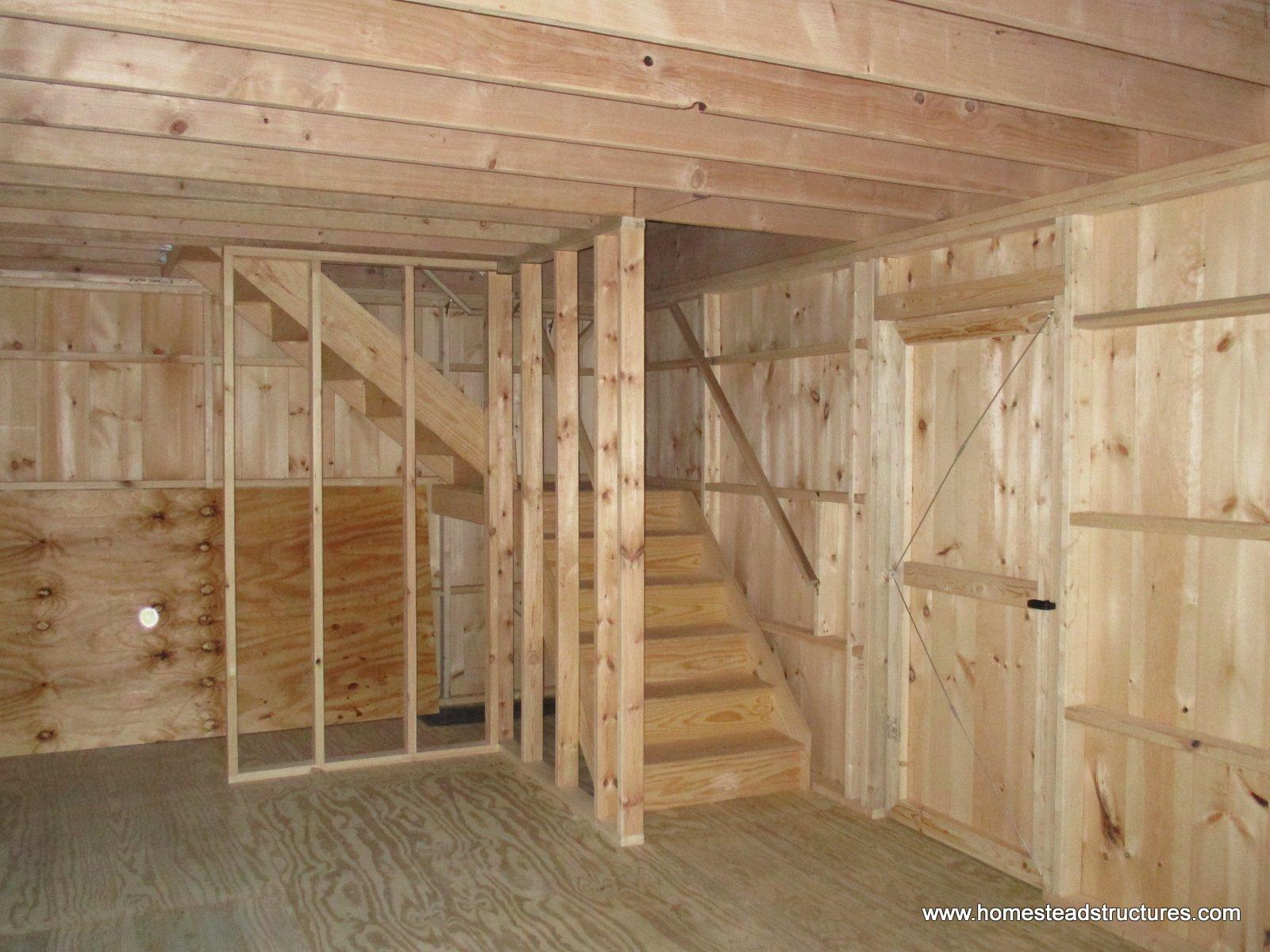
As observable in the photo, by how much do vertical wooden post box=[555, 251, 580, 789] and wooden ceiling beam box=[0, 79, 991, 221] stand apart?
1038 millimetres

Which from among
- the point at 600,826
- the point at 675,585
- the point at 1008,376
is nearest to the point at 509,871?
the point at 600,826

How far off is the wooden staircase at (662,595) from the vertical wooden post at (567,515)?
109 mm

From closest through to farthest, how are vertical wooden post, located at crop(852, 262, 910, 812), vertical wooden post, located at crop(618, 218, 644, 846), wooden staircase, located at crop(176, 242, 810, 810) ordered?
1. vertical wooden post, located at crop(618, 218, 644, 846)
2. vertical wooden post, located at crop(852, 262, 910, 812)
3. wooden staircase, located at crop(176, 242, 810, 810)

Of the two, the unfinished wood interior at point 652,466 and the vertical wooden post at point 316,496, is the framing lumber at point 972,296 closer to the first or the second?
the unfinished wood interior at point 652,466

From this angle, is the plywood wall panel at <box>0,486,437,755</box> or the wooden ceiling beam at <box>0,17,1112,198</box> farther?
the plywood wall panel at <box>0,486,437,755</box>

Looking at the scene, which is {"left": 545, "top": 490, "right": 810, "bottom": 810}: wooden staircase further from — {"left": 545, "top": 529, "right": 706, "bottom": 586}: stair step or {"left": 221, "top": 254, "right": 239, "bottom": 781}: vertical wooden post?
{"left": 221, "top": 254, "right": 239, "bottom": 781}: vertical wooden post

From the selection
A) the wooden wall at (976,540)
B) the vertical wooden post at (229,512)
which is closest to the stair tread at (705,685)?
the wooden wall at (976,540)

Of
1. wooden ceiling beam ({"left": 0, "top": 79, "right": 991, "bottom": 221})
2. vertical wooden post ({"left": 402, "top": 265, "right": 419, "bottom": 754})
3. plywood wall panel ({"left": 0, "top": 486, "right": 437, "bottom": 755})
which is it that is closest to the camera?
wooden ceiling beam ({"left": 0, "top": 79, "right": 991, "bottom": 221})

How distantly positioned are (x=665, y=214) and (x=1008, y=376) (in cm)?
150

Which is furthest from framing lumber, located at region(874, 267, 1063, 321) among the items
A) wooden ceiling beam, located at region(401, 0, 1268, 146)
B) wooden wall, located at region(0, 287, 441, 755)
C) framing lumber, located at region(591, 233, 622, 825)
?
wooden wall, located at region(0, 287, 441, 755)

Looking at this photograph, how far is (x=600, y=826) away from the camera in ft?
15.6

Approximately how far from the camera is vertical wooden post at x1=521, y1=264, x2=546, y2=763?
5.49 meters

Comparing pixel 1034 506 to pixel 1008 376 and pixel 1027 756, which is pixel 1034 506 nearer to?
pixel 1008 376

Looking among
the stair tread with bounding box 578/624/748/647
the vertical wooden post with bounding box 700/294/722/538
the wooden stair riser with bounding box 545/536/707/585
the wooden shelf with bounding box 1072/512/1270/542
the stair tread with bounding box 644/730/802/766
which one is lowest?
the stair tread with bounding box 644/730/802/766
